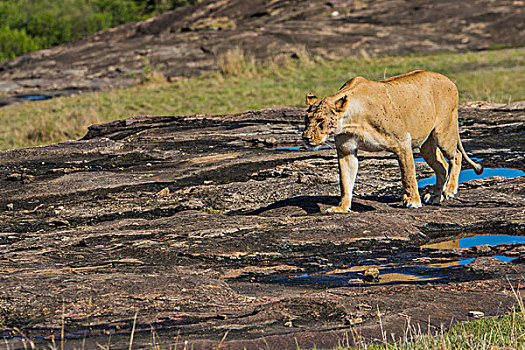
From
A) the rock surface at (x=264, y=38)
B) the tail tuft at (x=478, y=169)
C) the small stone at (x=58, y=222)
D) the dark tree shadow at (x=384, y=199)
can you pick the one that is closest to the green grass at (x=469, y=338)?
the dark tree shadow at (x=384, y=199)

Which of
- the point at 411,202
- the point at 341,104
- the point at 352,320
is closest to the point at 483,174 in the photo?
the point at 411,202

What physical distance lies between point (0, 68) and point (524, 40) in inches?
913

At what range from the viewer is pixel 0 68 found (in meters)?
33.3

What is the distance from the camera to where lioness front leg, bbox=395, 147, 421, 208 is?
9.24 m

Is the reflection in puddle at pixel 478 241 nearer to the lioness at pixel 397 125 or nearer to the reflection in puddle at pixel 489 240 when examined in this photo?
the reflection in puddle at pixel 489 240

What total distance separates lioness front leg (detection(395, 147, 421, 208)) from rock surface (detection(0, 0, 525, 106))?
66.0 feet

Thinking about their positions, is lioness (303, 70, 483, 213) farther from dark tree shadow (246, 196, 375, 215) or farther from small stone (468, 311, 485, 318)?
small stone (468, 311, 485, 318)

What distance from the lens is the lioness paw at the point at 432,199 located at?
32.3ft

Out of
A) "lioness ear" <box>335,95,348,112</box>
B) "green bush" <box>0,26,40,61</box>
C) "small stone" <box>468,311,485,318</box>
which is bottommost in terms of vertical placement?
"green bush" <box>0,26,40,61</box>

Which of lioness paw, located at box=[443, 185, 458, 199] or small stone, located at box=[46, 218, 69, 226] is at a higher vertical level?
small stone, located at box=[46, 218, 69, 226]

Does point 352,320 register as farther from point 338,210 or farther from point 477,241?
point 338,210

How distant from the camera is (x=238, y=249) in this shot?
321 inches

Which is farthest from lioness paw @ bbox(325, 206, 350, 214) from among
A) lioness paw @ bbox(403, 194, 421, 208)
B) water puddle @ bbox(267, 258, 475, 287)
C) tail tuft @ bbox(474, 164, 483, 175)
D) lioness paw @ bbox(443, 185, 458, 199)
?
tail tuft @ bbox(474, 164, 483, 175)

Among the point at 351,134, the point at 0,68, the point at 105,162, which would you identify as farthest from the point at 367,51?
the point at 351,134
